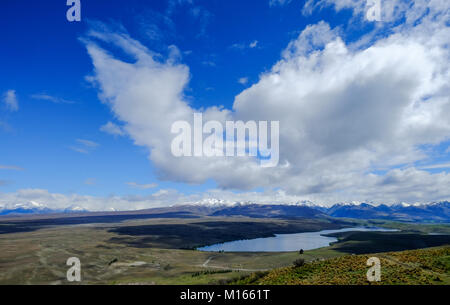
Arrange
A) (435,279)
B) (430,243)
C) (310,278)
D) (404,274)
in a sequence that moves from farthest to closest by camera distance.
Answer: (430,243)
(310,278)
(404,274)
(435,279)

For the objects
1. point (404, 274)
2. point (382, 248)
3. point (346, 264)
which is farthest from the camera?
point (382, 248)

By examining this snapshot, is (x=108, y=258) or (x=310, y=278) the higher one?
(x=310, y=278)

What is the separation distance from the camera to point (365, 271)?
38.0m

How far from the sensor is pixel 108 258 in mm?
90938

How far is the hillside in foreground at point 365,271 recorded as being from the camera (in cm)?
3394

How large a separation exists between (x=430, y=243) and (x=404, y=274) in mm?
156349

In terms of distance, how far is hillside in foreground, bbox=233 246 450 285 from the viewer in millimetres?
33938

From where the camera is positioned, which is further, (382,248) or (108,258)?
(382,248)
